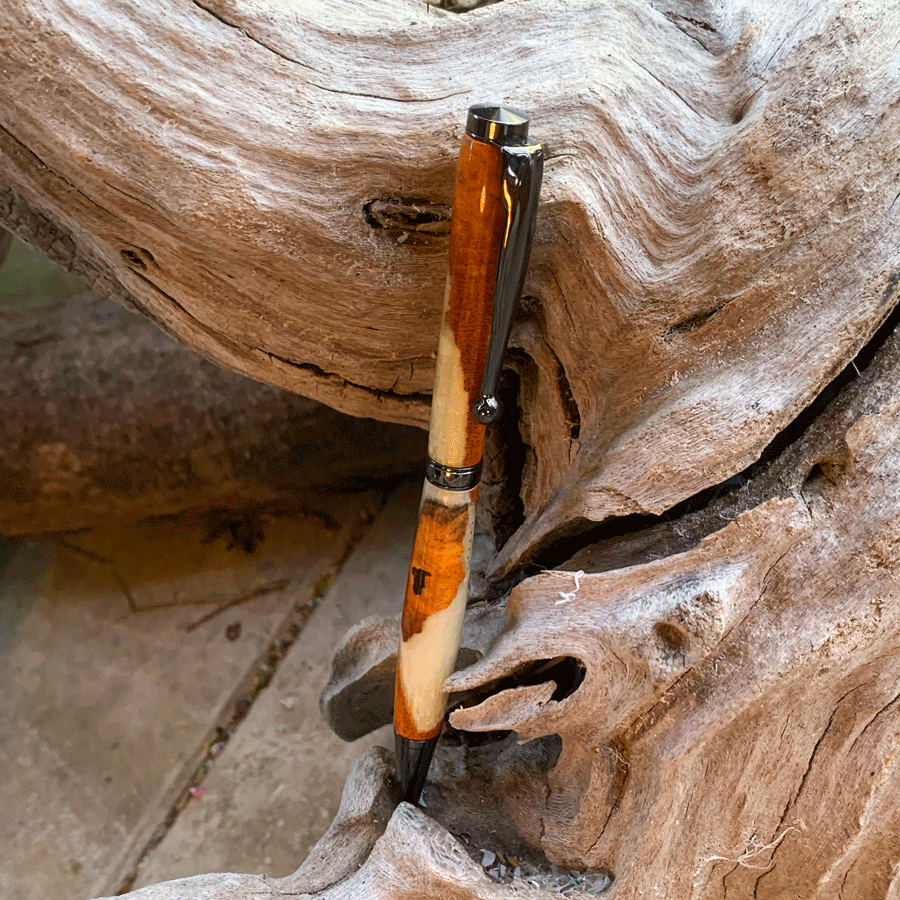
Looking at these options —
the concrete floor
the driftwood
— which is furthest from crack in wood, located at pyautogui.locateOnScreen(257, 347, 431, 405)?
the concrete floor

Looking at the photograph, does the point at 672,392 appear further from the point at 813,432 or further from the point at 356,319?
the point at 356,319

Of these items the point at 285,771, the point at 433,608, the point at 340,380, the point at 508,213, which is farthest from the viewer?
the point at 285,771

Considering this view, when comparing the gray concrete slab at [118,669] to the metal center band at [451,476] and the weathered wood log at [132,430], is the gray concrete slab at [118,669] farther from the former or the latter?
the metal center band at [451,476]

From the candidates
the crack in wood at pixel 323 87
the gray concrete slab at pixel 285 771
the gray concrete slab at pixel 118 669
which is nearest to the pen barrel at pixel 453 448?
the crack in wood at pixel 323 87

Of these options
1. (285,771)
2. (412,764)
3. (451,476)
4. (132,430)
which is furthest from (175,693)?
(451,476)

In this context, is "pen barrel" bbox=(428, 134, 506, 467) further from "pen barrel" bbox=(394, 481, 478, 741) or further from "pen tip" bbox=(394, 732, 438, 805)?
"pen tip" bbox=(394, 732, 438, 805)

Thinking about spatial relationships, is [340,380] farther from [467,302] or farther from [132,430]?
[132,430]
